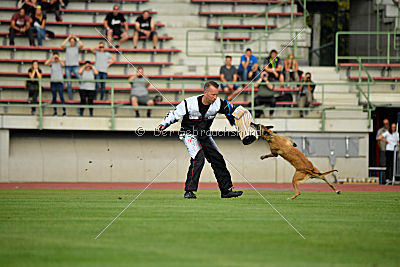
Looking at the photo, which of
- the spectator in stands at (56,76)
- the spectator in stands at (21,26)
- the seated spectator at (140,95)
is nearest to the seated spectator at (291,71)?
the seated spectator at (140,95)

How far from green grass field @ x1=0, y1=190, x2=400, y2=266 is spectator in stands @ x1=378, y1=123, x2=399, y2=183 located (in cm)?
961

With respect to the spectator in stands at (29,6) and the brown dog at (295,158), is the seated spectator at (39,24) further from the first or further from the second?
the brown dog at (295,158)

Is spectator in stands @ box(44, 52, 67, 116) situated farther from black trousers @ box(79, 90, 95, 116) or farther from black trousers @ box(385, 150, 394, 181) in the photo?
black trousers @ box(385, 150, 394, 181)

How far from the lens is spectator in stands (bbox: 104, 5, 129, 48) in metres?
26.6

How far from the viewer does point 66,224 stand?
32.1 feet

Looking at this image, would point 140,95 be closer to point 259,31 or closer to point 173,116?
point 259,31

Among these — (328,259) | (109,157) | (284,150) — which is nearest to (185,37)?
(109,157)

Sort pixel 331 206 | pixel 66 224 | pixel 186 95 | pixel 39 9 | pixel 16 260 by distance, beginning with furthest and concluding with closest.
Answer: pixel 39 9, pixel 186 95, pixel 331 206, pixel 66 224, pixel 16 260

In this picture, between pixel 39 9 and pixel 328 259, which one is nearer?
pixel 328 259

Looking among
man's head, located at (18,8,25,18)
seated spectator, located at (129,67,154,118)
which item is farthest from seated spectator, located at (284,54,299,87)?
man's head, located at (18,8,25,18)

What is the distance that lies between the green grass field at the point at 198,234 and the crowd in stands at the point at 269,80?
33.9ft

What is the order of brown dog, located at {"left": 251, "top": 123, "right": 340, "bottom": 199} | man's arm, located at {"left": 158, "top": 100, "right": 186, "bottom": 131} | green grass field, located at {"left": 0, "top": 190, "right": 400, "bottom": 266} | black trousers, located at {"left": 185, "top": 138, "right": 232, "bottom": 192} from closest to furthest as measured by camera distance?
green grass field, located at {"left": 0, "top": 190, "right": 400, "bottom": 266} → man's arm, located at {"left": 158, "top": 100, "right": 186, "bottom": 131} → black trousers, located at {"left": 185, "top": 138, "right": 232, "bottom": 192} → brown dog, located at {"left": 251, "top": 123, "right": 340, "bottom": 199}

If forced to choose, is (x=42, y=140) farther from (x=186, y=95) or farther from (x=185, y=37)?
(x=185, y=37)

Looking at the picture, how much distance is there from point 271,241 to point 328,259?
3.84 ft
